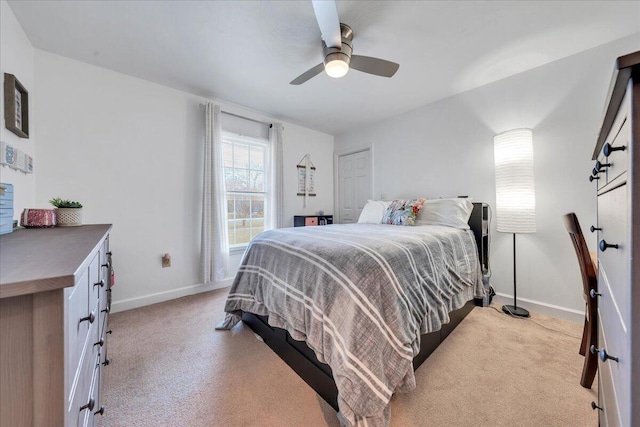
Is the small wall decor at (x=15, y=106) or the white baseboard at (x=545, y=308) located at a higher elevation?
the small wall decor at (x=15, y=106)

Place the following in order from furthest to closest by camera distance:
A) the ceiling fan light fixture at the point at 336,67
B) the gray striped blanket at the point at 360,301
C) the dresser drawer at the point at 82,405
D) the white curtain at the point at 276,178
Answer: the white curtain at the point at 276,178 → the ceiling fan light fixture at the point at 336,67 → the gray striped blanket at the point at 360,301 → the dresser drawer at the point at 82,405

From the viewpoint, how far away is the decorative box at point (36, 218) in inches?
52.4

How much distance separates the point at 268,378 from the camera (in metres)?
1.45

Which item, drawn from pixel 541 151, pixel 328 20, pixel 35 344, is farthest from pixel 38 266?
pixel 541 151

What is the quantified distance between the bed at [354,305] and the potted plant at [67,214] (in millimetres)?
1138

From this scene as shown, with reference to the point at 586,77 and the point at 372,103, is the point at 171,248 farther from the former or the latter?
the point at 586,77

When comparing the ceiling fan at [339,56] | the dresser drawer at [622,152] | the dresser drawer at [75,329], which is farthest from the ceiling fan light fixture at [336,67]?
the dresser drawer at [75,329]

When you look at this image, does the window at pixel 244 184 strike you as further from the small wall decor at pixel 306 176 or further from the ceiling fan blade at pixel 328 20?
the ceiling fan blade at pixel 328 20

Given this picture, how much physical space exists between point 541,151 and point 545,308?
1.57 metres

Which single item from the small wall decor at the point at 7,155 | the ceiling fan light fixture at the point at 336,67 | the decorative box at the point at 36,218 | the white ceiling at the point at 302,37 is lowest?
the decorative box at the point at 36,218

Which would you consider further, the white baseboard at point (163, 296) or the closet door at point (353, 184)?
the closet door at point (353, 184)

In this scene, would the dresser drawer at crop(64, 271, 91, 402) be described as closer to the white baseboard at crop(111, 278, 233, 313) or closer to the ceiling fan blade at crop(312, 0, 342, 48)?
the ceiling fan blade at crop(312, 0, 342, 48)

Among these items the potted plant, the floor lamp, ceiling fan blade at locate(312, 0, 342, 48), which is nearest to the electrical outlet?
the potted plant

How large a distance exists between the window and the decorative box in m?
1.85
